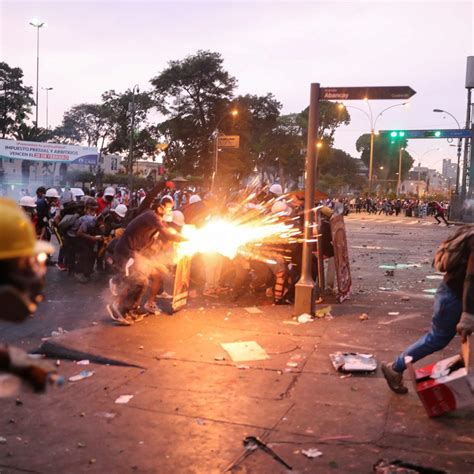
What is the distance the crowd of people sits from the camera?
27.7 feet

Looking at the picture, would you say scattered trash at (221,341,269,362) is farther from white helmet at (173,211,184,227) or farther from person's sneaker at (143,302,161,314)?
white helmet at (173,211,184,227)

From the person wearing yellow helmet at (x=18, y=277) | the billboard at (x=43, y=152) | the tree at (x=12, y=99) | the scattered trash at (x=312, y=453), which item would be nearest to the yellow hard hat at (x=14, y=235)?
the person wearing yellow helmet at (x=18, y=277)

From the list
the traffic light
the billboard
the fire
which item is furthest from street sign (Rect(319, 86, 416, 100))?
the billboard

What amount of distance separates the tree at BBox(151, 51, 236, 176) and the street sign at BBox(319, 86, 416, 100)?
144 feet

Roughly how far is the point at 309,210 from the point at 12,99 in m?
63.1

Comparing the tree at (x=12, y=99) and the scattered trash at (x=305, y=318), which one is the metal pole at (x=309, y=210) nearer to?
the scattered trash at (x=305, y=318)

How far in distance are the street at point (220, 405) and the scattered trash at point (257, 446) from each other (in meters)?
0.05

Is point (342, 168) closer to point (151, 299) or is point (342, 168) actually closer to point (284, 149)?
point (284, 149)

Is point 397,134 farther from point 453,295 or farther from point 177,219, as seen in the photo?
point 453,295

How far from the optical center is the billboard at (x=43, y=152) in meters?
34.4

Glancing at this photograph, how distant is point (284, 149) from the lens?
6681cm

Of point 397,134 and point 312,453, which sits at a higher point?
point 397,134

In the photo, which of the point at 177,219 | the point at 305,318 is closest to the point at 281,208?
the point at 177,219

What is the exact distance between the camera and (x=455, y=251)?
16.8ft
